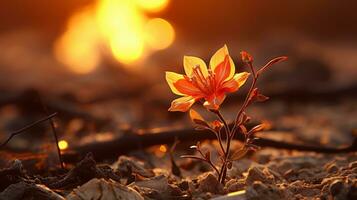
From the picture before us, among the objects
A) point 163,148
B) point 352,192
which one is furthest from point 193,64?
point 163,148

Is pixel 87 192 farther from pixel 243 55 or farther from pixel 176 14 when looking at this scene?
pixel 176 14

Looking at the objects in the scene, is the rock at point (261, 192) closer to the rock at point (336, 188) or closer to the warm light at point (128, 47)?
the rock at point (336, 188)

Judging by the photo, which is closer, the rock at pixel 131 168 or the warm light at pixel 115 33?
the rock at pixel 131 168

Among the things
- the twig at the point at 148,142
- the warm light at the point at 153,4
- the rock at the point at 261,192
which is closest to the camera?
the rock at the point at 261,192

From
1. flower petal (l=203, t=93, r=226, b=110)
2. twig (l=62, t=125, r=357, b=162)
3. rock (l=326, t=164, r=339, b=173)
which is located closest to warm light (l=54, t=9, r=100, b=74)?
twig (l=62, t=125, r=357, b=162)

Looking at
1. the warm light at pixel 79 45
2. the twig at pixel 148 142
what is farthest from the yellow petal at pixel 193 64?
the warm light at pixel 79 45

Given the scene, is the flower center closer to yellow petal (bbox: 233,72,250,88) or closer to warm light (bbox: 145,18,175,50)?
yellow petal (bbox: 233,72,250,88)

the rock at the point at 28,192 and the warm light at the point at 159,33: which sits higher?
the rock at the point at 28,192
